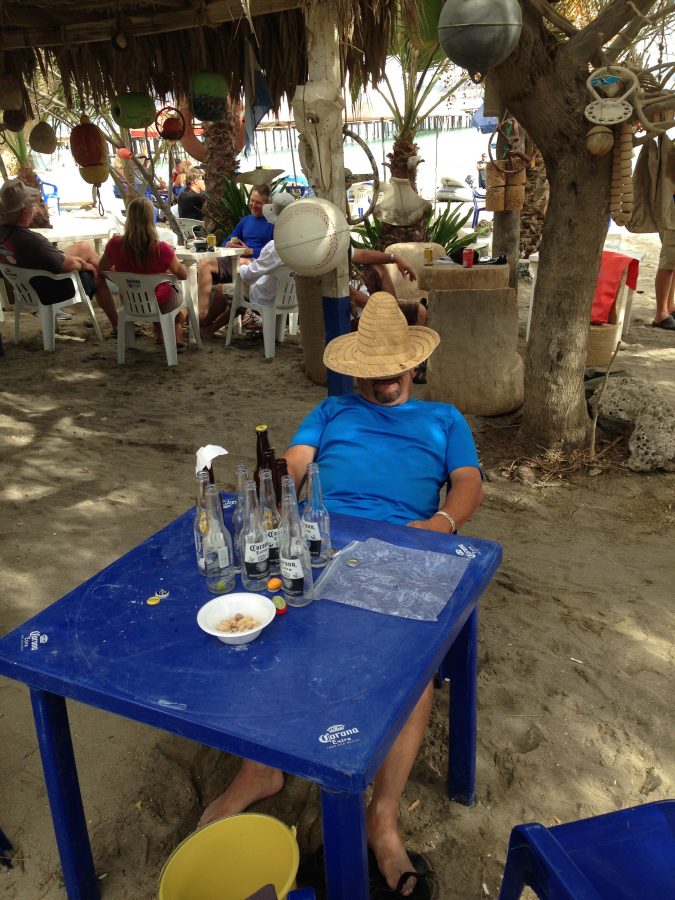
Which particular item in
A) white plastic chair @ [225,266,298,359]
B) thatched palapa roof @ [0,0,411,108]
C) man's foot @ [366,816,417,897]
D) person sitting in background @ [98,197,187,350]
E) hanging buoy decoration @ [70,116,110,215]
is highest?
thatched palapa roof @ [0,0,411,108]

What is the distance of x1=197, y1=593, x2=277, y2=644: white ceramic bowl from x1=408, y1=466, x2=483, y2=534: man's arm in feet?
2.12

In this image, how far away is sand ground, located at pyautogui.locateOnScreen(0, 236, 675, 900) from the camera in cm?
193

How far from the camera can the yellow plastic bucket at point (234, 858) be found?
1579mm

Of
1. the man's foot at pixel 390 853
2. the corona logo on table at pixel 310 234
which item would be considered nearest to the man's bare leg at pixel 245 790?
the man's foot at pixel 390 853

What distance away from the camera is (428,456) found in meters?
2.29

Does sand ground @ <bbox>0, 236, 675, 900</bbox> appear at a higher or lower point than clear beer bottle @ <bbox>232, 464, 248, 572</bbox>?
lower

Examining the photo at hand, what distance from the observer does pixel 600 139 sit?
3.50 m

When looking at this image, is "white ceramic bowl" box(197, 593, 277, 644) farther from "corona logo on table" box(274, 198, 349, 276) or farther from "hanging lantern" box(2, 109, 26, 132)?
"hanging lantern" box(2, 109, 26, 132)

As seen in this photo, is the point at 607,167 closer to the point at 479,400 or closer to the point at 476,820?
the point at 479,400

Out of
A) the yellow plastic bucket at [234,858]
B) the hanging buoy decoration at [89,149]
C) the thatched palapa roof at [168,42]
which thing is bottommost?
the yellow plastic bucket at [234,858]

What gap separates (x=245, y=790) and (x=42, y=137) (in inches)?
255

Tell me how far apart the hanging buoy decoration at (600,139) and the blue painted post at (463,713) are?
274 centimetres

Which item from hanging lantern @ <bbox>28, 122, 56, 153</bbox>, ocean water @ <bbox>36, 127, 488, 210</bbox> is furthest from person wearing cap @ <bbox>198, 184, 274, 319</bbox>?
ocean water @ <bbox>36, 127, 488, 210</bbox>

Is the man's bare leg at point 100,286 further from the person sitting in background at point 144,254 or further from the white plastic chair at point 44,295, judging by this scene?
the person sitting in background at point 144,254
